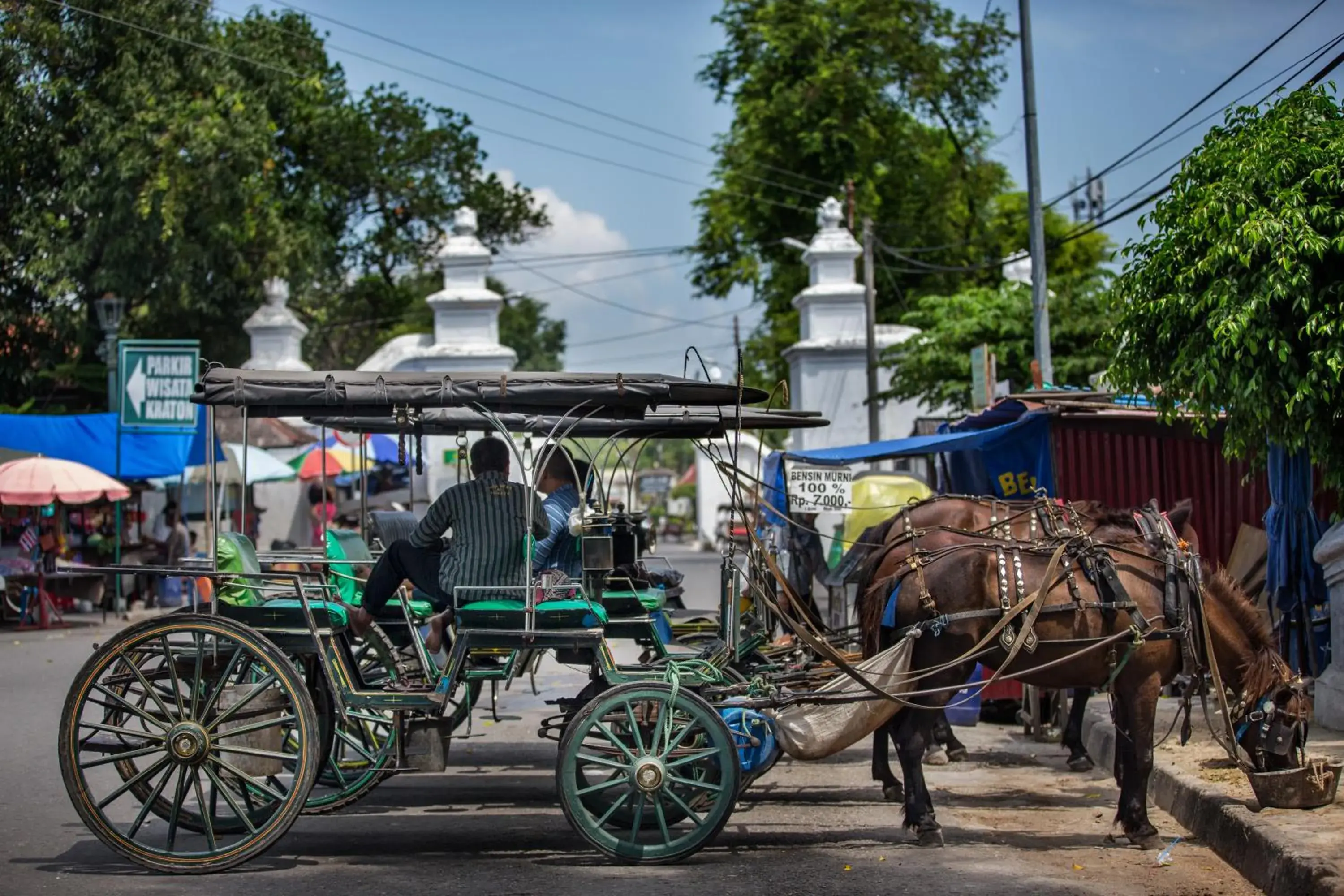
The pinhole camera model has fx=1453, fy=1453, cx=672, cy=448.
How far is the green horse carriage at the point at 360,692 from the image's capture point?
6805 millimetres

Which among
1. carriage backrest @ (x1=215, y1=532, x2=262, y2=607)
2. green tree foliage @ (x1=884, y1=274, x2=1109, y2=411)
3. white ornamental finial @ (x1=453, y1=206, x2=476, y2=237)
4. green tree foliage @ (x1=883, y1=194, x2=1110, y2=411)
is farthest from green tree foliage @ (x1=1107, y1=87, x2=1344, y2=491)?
white ornamental finial @ (x1=453, y1=206, x2=476, y2=237)

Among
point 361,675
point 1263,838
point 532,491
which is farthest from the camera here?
point 361,675

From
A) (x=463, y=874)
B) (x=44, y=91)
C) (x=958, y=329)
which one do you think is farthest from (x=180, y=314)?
(x=463, y=874)

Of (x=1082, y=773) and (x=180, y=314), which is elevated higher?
(x=180, y=314)

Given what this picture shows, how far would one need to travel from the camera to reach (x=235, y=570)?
754cm

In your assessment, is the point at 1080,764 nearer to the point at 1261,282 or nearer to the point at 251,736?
the point at 1261,282

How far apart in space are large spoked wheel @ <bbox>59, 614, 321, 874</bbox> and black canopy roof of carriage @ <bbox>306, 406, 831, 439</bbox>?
1505 millimetres

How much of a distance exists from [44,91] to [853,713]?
2356 centimetres

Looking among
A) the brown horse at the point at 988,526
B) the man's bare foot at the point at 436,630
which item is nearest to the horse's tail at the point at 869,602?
the brown horse at the point at 988,526

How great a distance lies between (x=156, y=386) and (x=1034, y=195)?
12475 mm

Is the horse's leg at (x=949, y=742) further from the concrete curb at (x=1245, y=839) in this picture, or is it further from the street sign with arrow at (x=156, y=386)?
the street sign with arrow at (x=156, y=386)

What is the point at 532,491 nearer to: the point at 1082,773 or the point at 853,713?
the point at 853,713

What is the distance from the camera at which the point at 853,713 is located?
7234 millimetres

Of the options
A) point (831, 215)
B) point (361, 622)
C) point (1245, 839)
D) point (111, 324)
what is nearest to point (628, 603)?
point (361, 622)
